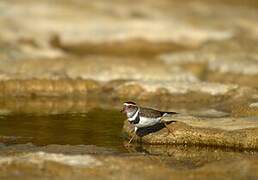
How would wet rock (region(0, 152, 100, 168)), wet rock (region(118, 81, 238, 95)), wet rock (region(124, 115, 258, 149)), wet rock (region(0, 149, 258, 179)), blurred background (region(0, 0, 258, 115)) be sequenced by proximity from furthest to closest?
1. blurred background (region(0, 0, 258, 115))
2. wet rock (region(118, 81, 238, 95))
3. wet rock (region(124, 115, 258, 149))
4. wet rock (region(0, 152, 100, 168))
5. wet rock (region(0, 149, 258, 179))

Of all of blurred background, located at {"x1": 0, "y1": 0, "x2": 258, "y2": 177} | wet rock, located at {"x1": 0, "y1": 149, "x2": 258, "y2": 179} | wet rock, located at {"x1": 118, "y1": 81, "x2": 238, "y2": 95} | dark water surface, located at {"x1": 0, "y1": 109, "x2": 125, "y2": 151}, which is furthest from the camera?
wet rock, located at {"x1": 118, "y1": 81, "x2": 238, "y2": 95}

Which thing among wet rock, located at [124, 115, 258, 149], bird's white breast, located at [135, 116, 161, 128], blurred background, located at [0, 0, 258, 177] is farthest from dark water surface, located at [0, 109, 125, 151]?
wet rock, located at [124, 115, 258, 149]

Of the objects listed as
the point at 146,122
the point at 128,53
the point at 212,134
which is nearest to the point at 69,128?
the point at 146,122

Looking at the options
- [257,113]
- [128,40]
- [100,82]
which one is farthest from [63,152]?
[128,40]

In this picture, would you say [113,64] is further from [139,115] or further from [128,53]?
[139,115]

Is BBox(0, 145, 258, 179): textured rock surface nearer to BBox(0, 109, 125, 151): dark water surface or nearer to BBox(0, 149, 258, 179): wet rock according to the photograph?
BBox(0, 149, 258, 179): wet rock

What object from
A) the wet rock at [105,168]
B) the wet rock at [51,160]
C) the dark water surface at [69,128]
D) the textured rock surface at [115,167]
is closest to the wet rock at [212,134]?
the dark water surface at [69,128]

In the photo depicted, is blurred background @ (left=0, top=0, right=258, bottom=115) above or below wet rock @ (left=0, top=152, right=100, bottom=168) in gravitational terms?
above

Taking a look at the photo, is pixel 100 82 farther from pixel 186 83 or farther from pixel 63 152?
pixel 63 152
